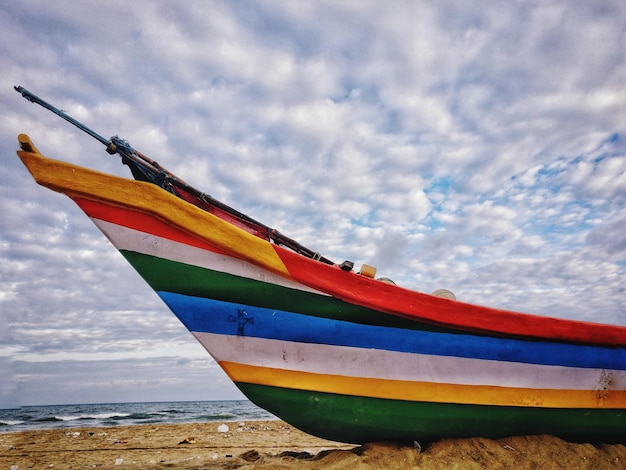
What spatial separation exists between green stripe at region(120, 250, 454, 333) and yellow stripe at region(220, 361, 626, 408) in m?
0.44

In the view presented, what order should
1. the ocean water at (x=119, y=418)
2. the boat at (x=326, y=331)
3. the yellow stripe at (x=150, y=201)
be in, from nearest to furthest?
the yellow stripe at (x=150, y=201) → the boat at (x=326, y=331) → the ocean water at (x=119, y=418)

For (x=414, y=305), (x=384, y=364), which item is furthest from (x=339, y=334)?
(x=414, y=305)

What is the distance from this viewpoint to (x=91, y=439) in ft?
28.2

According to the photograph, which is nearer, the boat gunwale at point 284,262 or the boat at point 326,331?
the boat gunwale at point 284,262

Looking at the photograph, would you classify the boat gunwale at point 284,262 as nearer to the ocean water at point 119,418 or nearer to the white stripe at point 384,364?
the white stripe at point 384,364

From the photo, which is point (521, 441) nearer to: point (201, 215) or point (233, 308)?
point (233, 308)

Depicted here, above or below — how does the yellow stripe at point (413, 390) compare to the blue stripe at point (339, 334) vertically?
below

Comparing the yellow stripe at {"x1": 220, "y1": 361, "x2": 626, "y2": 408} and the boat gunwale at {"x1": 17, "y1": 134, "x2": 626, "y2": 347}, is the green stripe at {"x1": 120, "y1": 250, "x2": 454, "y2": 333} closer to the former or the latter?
the boat gunwale at {"x1": 17, "y1": 134, "x2": 626, "y2": 347}

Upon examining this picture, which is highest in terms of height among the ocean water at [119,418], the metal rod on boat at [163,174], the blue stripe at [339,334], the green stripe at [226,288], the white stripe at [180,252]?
the metal rod on boat at [163,174]

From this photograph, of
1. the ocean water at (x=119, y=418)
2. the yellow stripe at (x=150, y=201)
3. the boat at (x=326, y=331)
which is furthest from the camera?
the ocean water at (x=119, y=418)

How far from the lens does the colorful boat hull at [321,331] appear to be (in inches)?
95.8

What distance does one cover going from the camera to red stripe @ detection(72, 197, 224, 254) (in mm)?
2402

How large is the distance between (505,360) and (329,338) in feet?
4.39

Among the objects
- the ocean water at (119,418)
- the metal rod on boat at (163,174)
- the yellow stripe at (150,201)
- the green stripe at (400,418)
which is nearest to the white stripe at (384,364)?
the green stripe at (400,418)
